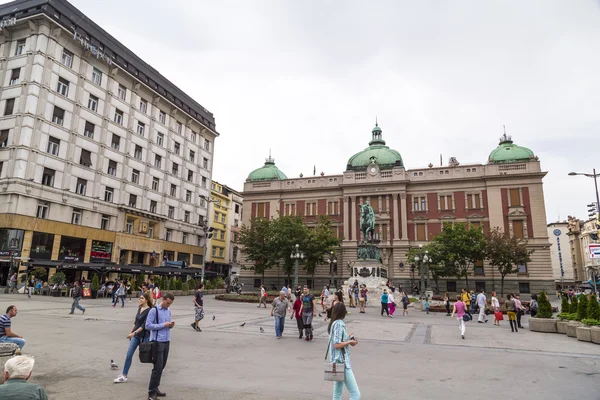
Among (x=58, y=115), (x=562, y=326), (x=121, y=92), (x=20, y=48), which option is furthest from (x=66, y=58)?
(x=562, y=326)

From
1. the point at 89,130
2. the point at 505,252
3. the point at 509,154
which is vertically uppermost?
the point at 509,154

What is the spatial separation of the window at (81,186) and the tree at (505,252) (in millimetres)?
43346

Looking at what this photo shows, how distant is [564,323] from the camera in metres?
16.2

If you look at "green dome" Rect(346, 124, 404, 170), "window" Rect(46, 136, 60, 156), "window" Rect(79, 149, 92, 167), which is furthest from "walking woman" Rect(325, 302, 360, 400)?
"green dome" Rect(346, 124, 404, 170)

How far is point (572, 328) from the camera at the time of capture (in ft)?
50.5

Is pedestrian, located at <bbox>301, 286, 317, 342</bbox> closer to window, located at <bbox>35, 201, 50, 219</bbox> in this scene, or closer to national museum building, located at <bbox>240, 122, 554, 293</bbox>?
window, located at <bbox>35, 201, 50, 219</bbox>

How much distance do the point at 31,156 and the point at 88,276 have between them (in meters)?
13.3

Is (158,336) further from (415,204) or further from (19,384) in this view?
(415,204)

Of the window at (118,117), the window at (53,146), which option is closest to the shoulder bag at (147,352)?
the window at (53,146)

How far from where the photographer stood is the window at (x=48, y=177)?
3481 cm

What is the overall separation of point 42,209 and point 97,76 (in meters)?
15.8

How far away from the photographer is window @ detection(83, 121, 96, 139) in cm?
3941

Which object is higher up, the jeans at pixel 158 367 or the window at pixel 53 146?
the window at pixel 53 146

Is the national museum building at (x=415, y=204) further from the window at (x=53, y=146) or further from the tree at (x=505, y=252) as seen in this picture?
the window at (x=53, y=146)
